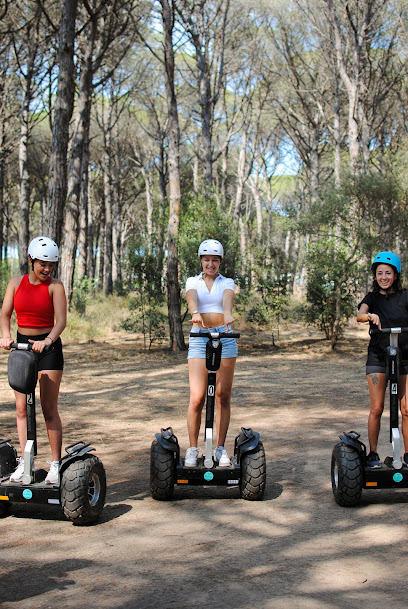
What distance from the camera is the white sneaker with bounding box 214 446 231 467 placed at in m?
5.39

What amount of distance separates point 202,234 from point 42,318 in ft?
36.9

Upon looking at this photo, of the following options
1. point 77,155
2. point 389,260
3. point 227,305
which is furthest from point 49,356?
point 77,155

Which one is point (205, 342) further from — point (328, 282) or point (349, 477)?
point (328, 282)

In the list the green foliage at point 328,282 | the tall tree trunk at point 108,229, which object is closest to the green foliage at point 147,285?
the green foliage at point 328,282

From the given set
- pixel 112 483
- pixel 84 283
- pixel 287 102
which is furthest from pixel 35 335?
pixel 287 102

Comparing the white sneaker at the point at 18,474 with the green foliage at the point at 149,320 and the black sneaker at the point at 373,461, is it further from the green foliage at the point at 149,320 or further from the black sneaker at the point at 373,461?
the green foliage at the point at 149,320

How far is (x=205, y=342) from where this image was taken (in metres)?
5.56

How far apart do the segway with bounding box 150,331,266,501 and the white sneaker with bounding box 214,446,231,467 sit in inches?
1.6

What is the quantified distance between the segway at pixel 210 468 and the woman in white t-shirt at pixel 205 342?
0.34 ft

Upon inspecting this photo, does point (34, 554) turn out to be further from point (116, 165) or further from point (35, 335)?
point (116, 165)

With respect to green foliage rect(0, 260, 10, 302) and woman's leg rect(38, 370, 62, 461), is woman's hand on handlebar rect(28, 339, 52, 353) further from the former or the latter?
green foliage rect(0, 260, 10, 302)

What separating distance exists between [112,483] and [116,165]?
1262 inches

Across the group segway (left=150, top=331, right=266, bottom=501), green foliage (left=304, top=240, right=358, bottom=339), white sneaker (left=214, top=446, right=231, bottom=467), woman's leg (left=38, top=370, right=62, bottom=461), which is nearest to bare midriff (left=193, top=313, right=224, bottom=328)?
segway (left=150, top=331, right=266, bottom=501)

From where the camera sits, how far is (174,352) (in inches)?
647
